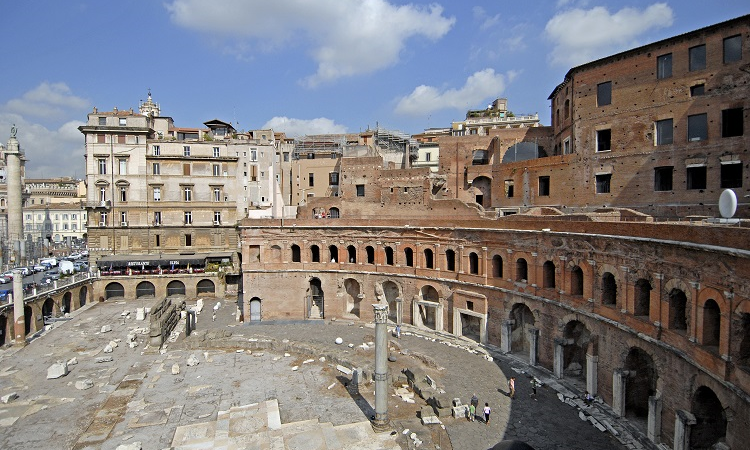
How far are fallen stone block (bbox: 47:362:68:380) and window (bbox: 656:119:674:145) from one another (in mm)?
33899

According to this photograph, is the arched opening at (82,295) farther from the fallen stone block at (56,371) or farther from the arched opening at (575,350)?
the arched opening at (575,350)

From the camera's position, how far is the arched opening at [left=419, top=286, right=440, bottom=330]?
31.7m

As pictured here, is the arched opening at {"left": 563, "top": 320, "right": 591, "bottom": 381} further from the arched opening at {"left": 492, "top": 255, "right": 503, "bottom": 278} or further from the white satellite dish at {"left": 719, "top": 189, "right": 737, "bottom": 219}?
the white satellite dish at {"left": 719, "top": 189, "right": 737, "bottom": 219}

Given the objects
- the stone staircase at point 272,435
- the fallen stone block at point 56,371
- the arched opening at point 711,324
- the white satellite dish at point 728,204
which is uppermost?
the white satellite dish at point 728,204

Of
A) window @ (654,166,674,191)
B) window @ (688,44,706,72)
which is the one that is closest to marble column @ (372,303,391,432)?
window @ (654,166,674,191)

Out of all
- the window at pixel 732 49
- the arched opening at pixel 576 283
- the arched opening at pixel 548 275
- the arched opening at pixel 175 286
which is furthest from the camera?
the arched opening at pixel 175 286

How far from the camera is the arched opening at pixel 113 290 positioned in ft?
140

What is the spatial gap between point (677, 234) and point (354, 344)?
18.7 meters

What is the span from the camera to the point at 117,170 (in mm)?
43844

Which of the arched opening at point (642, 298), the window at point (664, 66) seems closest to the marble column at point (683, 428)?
the arched opening at point (642, 298)

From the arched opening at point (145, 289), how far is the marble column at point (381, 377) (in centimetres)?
3218

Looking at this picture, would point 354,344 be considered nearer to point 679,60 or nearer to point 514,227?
point 514,227

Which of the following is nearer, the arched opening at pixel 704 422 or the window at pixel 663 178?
the arched opening at pixel 704 422

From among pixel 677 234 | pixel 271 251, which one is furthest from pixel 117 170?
pixel 677 234
